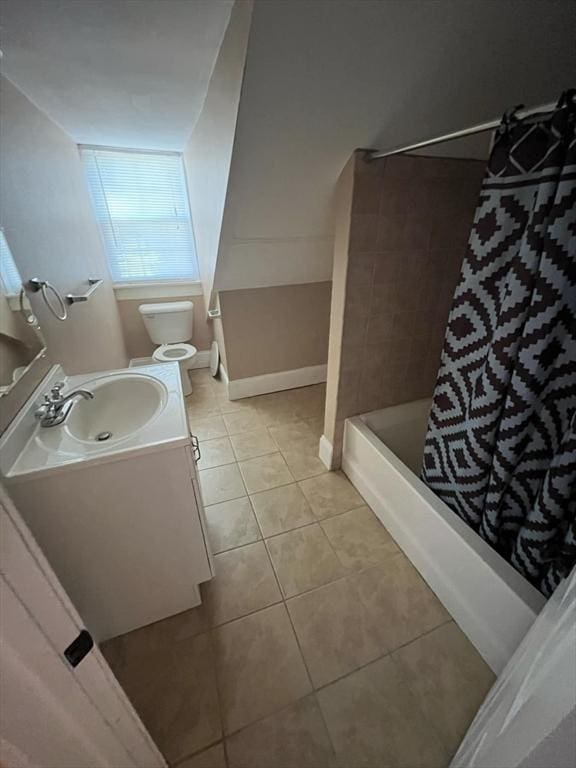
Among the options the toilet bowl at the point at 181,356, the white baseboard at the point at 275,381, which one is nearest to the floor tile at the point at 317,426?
the white baseboard at the point at 275,381

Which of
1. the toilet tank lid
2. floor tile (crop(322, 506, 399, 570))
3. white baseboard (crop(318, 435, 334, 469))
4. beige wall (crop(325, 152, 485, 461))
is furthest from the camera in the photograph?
the toilet tank lid

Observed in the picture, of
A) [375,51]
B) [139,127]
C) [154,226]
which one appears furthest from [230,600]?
[154,226]

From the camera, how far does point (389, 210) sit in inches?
52.0

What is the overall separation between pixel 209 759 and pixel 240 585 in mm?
484

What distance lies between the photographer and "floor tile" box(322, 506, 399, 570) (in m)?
1.41

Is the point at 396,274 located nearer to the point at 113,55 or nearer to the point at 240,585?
the point at 113,55

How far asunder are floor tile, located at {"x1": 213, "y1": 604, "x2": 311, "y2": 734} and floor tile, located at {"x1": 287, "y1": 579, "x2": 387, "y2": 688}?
0.05 metres

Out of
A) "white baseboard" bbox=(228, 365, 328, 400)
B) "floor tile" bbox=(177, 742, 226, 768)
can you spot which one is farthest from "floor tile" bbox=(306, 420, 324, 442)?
"floor tile" bbox=(177, 742, 226, 768)

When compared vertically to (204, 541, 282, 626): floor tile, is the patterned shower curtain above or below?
above

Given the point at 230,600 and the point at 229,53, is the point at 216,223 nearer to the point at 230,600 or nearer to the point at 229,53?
the point at 229,53

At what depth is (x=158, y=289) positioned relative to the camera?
9.41 ft

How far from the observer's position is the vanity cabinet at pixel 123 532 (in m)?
0.89

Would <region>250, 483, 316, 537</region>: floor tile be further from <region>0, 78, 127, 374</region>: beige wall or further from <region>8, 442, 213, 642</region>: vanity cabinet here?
<region>0, 78, 127, 374</region>: beige wall

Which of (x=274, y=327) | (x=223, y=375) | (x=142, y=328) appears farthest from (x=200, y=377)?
(x=274, y=327)
